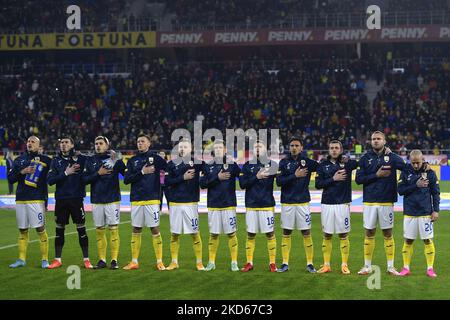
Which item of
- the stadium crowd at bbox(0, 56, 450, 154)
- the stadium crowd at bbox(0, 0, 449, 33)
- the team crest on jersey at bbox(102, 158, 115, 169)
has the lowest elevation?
the team crest on jersey at bbox(102, 158, 115, 169)

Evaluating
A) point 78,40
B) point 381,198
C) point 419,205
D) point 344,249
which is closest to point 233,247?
point 344,249

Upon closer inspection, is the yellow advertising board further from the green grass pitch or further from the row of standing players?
the row of standing players

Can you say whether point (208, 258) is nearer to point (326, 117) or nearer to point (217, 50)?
point (326, 117)

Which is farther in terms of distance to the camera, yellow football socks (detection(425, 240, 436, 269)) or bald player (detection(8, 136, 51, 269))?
bald player (detection(8, 136, 51, 269))

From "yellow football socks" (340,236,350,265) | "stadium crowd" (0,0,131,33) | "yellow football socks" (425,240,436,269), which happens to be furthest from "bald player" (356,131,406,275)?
"stadium crowd" (0,0,131,33)

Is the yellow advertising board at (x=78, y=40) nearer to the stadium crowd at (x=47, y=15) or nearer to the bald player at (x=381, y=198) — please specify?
the stadium crowd at (x=47, y=15)

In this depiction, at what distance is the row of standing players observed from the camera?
1309 centimetres

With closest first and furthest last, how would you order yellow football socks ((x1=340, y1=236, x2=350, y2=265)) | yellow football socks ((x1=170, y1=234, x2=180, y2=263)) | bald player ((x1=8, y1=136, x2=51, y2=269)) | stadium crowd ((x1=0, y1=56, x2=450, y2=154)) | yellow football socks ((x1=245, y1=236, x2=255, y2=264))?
yellow football socks ((x1=340, y1=236, x2=350, y2=265)) → yellow football socks ((x1=245, y1=236, x2=255, y2=264)) → yellow football socks ((x1=170, y1=234, x2=180, y2=263)) → bald player ((x1=8, y1=136, x2=51, y2=269)) → stadium crowd ((x1=0, y1=56, x2=450, y2=154))

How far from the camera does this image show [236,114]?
40.5 metres

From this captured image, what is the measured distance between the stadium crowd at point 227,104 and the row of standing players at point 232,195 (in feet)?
75.8

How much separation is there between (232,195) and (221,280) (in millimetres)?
1727

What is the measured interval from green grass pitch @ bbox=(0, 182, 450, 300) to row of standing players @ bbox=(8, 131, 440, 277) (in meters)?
0.38
